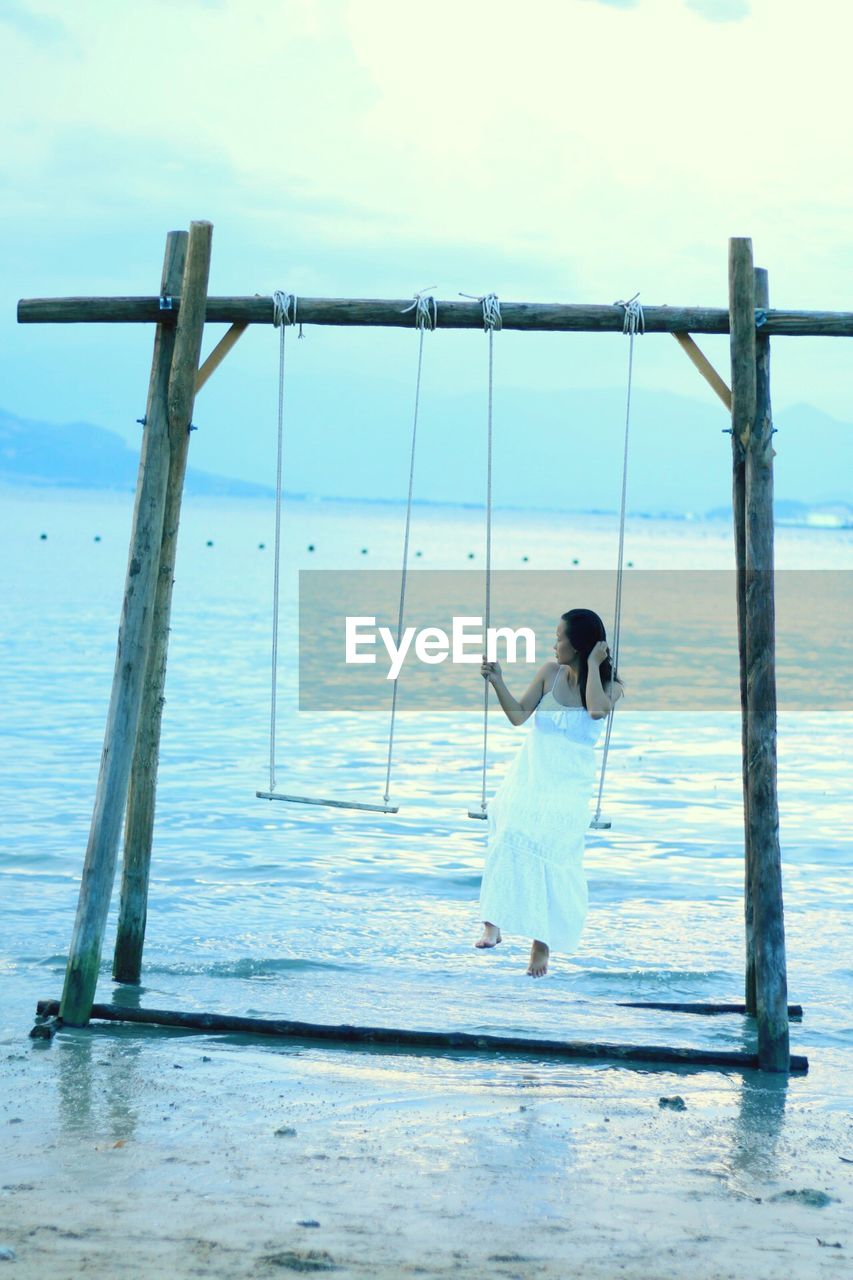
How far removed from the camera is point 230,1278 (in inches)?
147

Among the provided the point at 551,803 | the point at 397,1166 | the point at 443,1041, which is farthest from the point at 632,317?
the point at 397,1166

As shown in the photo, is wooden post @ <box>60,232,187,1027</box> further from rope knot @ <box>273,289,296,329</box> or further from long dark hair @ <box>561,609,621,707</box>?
long dark hair @ <box>561,609,621,707</box>

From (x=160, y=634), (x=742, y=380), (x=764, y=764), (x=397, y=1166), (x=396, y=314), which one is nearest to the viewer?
(x=397, y=1166)

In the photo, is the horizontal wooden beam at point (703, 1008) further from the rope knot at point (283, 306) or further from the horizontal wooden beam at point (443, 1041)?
the rope knot at point (283, 306)

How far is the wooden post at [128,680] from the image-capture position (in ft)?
19.2

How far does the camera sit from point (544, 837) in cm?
614

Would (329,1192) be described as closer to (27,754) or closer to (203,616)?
(27,754)

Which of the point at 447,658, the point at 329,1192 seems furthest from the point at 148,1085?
the point at 447,658

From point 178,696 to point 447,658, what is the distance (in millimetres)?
6975

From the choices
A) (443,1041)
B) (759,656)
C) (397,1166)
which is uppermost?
(759,656)

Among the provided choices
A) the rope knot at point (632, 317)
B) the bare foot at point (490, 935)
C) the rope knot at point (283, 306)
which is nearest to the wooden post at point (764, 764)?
the rope knot at point (632, 317)

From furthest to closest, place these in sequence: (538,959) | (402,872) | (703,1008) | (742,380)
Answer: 1. (402,872)
2. (703,1008)
3. (538,959)
4. (742,380)

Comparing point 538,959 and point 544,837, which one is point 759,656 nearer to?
point 544,837

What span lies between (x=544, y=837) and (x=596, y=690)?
69 cm
